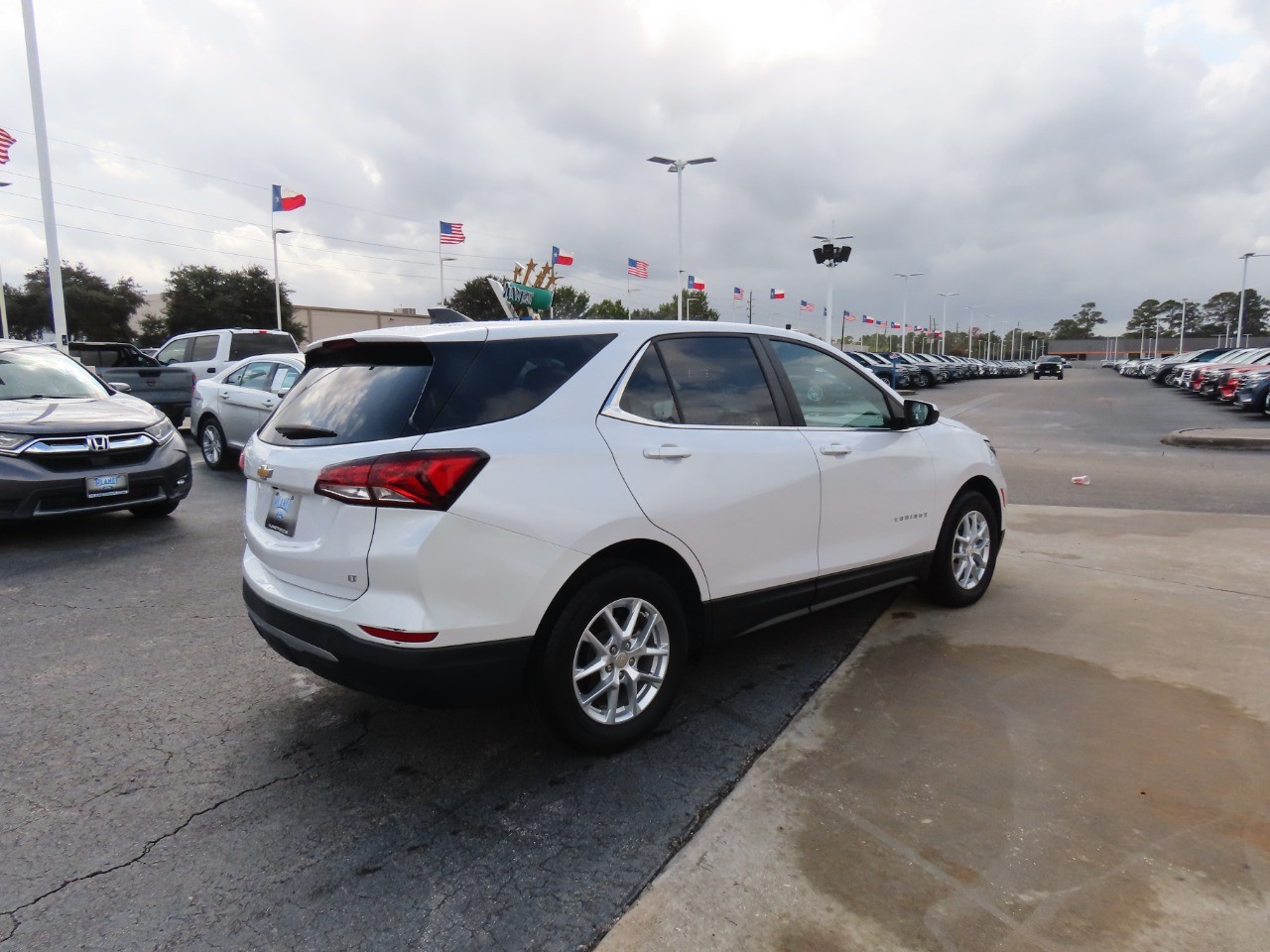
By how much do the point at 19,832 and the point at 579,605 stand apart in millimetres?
2011

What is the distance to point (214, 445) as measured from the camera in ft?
36.6

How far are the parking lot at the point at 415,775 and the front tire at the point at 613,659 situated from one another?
0.52 ft

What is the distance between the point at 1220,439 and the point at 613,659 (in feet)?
46.4

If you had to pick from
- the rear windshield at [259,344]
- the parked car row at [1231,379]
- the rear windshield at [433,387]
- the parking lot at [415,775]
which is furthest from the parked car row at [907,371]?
the rear windshield at [433,387]

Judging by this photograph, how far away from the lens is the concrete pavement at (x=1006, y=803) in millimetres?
2283

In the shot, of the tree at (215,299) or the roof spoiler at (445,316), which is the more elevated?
the tree at (215,299)

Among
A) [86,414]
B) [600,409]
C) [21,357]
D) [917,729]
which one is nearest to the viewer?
[600,409]

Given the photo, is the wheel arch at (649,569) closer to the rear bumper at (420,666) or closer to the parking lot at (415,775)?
the rear bumper at (420,666)

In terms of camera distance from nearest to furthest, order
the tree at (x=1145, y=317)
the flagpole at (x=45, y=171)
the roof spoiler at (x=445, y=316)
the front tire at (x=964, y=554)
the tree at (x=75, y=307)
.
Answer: the roof spoiler at (x=445, y=316) < the front tire at (x=964, y=554) < the flagpole at (x=45, y=171) < the tree at (x=75, y=307) < the tree at (x=1145, y=317)

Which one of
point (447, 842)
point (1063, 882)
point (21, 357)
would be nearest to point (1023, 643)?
point (1063, 882)

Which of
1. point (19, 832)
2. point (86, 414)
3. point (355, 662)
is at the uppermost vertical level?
point (86, 414)

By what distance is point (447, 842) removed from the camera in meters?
2.69

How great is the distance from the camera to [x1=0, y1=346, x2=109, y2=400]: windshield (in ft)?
23.8

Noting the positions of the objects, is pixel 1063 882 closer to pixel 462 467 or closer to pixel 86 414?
pixel 462 467
